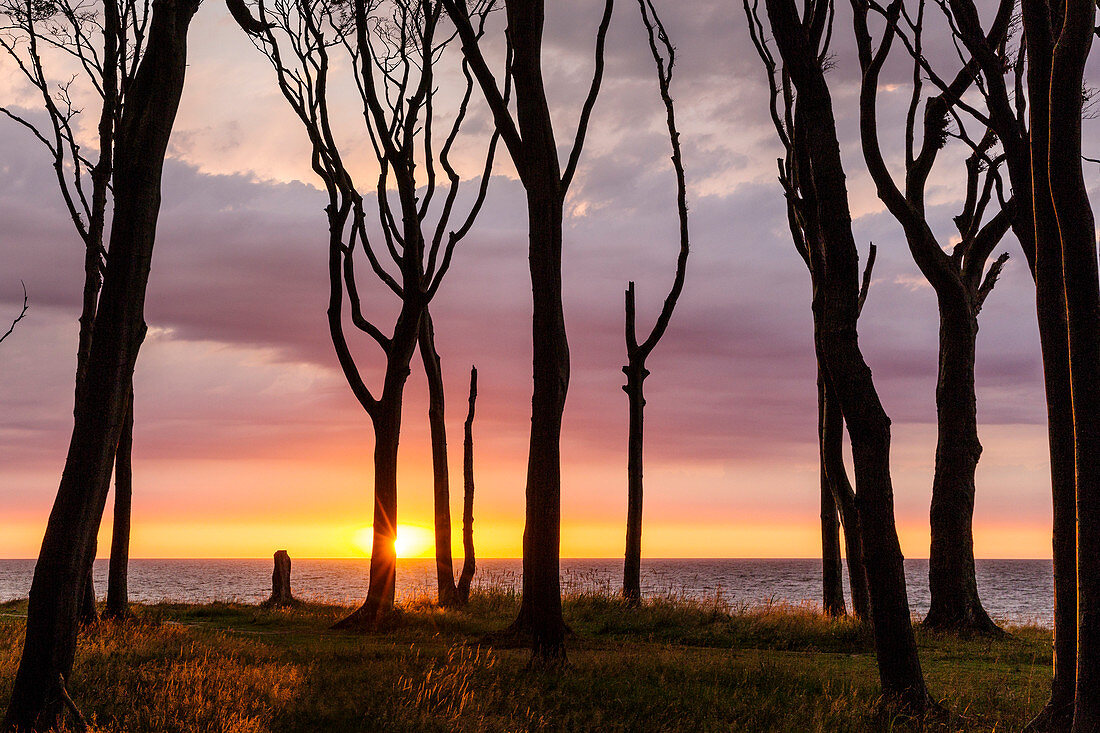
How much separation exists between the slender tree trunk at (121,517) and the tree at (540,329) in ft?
24.7

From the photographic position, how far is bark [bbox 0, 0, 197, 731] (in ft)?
22.4

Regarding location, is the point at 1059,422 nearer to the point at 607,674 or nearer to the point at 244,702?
the point at 607,674

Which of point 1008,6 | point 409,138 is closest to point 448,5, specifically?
point 409,138

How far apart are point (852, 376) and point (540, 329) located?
4.17 meters

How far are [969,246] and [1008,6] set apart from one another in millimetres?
4657

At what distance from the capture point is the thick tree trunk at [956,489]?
49.4 ft

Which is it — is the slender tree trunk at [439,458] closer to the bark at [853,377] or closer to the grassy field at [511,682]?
the grassy field at [511,682]

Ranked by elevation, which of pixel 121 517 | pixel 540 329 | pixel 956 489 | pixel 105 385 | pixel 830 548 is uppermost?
pixel 540 329

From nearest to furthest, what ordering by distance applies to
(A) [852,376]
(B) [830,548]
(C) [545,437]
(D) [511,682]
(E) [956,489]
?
(A) [852,376] < (D) [511,682] < (C) [545,437] < (E) [956,489] < (B) [830,548]

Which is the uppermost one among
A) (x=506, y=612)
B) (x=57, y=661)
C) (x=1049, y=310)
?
(x=1049, y=310)

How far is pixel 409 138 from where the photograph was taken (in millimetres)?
16734

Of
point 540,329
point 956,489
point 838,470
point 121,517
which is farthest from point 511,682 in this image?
point 956,489

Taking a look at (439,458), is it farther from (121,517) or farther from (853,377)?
(853,377)

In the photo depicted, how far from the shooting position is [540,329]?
11.0 meters
